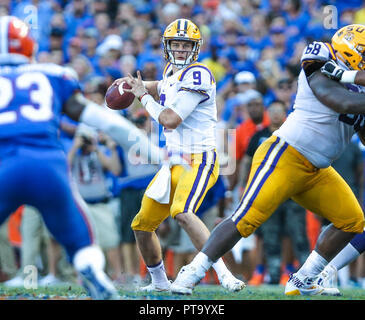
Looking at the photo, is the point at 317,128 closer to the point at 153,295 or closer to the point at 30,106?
the point at 153,295

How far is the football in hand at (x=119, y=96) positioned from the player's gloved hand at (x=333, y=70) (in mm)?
1635

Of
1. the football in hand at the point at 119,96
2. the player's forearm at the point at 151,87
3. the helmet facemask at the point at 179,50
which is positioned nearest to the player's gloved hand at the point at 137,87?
the football in hand at the point at 119,96

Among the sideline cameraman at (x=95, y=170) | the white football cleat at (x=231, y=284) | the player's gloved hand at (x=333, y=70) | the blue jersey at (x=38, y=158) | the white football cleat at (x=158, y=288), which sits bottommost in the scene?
the white football cleat at (x=158, y=288)

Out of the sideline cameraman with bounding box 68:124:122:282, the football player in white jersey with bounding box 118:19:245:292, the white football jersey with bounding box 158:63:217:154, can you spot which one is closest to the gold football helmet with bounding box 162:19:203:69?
the football player in white jersey with bounding box 118:19:245:292

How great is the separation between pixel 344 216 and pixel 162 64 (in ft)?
15.9

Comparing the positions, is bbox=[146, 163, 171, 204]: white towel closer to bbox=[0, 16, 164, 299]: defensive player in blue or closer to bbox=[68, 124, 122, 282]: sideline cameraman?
bbox=[0, 16, 164, 299]: defensive player in blue

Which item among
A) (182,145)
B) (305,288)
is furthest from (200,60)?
(305,288)

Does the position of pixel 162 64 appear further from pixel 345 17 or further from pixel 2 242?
pixel 2 242

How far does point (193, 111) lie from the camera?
5984mm

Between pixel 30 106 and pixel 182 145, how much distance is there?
1823mm

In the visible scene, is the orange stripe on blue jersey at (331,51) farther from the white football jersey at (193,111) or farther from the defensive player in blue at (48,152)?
the defensive player in blue at (48,152)

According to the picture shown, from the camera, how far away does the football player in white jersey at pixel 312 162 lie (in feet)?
17.3
